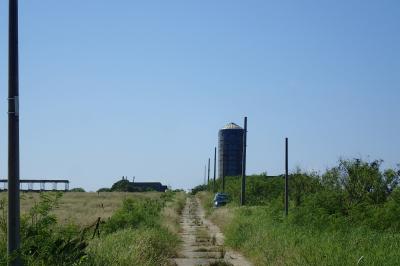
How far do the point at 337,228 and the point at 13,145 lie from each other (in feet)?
38.1

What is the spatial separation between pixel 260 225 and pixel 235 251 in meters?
1.55

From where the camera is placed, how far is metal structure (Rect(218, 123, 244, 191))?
9275 centimetres

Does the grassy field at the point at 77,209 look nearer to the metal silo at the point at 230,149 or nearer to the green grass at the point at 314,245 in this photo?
the green grass at the point at 314,245

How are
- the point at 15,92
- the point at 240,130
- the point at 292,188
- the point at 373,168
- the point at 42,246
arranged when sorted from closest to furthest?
the point at 15,92 → the point at 42,246 → the point at 373,168 → the point at 292,188 → the point at 240,130

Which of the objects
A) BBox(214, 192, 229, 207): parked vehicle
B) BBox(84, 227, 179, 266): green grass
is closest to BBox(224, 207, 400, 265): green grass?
BBox(84, 227, 179, 266): green grass

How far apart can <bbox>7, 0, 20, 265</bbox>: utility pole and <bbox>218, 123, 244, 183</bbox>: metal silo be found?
82258 millimetres

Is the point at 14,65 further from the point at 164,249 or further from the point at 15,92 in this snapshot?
the point at 164,249

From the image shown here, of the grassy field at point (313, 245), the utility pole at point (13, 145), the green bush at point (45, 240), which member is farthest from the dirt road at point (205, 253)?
the utility pole at point (13, 145)

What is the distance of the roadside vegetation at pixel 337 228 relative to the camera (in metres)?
12.9

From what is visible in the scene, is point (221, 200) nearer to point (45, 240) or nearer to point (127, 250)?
point (127, 250)

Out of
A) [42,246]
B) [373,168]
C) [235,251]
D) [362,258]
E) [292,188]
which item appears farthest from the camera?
[292,188]

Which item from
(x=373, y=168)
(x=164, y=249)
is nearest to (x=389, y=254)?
Answer: (x=164, y=249)

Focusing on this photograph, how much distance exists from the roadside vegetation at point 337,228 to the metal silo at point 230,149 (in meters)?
56.5

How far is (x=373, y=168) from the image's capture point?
30.8 metres
